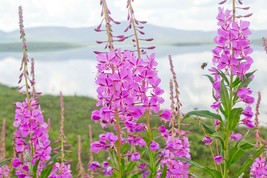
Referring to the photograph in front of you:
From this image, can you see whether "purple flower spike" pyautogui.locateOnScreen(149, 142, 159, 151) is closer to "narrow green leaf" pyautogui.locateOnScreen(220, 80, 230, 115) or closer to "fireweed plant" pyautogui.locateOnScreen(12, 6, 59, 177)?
"narrow green leaf" pyautogui.locateOnScreen(220, 80, 230, 115)

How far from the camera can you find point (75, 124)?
15.0 metres

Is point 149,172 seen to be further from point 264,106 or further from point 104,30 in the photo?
point 264,106

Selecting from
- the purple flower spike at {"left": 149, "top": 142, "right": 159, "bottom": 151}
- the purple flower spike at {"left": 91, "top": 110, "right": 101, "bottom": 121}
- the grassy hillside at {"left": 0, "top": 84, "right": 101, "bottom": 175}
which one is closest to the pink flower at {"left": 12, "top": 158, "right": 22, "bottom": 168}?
the purple flower spike at {"left": 91, "top": 110, "right": 101, "bottom": 121}

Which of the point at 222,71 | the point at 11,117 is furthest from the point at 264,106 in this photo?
the point at 222,71

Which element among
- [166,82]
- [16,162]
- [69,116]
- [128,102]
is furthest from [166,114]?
[166,82]

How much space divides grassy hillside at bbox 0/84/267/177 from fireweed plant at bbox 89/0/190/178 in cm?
573

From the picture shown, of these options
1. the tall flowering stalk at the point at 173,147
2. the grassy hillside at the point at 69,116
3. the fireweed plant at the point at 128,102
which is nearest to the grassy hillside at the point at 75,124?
the grassy hillside at the point at 69,116

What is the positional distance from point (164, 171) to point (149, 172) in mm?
119

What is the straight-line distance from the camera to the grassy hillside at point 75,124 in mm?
11664

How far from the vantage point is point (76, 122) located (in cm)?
1541

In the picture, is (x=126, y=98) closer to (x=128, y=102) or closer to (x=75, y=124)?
(x=128, y=102)

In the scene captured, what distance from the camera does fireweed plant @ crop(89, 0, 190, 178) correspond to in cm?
288

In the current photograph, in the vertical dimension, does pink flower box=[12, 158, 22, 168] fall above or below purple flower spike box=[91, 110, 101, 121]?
below

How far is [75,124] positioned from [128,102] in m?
12.3
